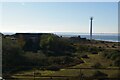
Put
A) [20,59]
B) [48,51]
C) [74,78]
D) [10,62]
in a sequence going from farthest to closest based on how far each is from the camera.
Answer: [48,51] < [20,59] < [10,62] < [74,78]

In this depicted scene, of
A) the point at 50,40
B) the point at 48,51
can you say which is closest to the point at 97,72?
the point at 48,51

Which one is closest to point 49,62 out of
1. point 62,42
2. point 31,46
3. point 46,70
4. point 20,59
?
point 20,59

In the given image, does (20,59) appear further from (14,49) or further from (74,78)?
(74,78)

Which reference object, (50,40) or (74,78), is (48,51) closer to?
(50,40)

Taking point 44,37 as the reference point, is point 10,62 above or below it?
below

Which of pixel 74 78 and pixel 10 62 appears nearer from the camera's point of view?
pixel 74 78

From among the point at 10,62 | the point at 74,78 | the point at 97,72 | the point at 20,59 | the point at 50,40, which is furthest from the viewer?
the point at 50,40

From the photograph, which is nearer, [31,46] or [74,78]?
[74,78]

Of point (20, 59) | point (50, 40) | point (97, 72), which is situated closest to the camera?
point (97, 72)

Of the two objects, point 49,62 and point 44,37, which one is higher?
point 44,37
